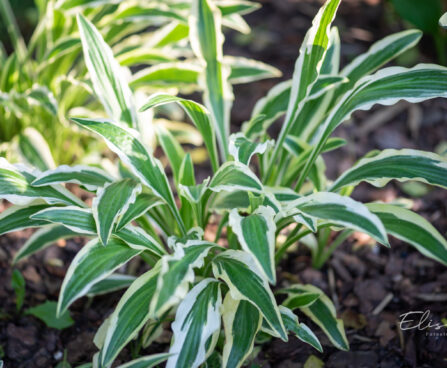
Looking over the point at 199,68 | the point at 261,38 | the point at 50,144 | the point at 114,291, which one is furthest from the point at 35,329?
the point at 261,38

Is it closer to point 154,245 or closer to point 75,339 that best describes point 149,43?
point 154,245

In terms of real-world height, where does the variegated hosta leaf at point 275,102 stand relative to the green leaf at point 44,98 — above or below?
below

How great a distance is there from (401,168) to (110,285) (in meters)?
0.82

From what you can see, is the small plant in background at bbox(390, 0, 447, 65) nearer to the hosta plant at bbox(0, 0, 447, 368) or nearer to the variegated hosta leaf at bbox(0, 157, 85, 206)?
the hosta plant at bbox(0, 0, 447, 368)

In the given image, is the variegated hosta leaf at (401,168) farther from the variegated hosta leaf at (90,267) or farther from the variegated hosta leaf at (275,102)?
the variegated hosta leaf at (90,267)

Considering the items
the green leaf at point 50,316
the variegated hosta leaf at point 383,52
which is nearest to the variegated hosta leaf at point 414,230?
the variegated hosta leaf at point 383,52

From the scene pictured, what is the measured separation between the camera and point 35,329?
1.44 m

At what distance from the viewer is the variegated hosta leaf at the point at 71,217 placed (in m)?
1.13

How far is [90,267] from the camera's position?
111 cm

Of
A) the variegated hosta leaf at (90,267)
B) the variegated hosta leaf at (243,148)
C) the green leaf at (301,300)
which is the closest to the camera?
the variegated hosta leaf at (90,267)

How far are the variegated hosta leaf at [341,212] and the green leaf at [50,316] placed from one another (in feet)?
2.28

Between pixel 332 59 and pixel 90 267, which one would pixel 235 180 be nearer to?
pixel 90 267

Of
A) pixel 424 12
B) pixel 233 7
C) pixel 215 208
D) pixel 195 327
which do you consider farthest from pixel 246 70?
pixel 195 327

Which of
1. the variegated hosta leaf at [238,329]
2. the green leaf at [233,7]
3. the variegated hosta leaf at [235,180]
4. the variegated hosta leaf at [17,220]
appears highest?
the green leaf at [233,7]
